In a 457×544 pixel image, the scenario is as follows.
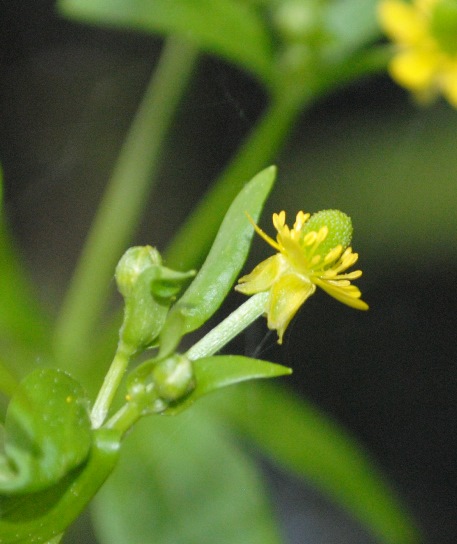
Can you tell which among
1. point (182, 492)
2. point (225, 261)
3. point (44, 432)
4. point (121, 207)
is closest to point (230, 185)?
point (121, 207)

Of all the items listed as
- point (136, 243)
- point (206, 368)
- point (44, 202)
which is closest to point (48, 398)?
point (206, 368)

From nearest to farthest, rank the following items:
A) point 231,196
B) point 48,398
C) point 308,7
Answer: point 48,398 → point 231,196 → point 308,7

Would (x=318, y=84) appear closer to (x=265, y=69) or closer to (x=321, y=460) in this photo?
(x=265, y=69)

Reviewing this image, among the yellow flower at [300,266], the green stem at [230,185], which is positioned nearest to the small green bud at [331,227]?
the yellow flower at [300,266]

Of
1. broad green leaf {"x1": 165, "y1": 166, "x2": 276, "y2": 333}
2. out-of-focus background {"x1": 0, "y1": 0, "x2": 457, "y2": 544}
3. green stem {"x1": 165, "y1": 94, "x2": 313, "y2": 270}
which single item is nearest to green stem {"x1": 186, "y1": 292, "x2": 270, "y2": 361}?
broad green leaf {"x1": 165, "y1": 166, "x2": 276, "y2": 333}

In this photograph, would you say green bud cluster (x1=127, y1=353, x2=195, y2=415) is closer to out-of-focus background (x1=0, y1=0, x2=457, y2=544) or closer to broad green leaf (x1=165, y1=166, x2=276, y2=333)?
broad green leaf (x1=165, y1=166, x2=276, y2=333)

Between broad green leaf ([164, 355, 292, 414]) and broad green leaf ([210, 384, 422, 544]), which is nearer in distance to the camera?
broad green leaf ([164, 355, 292, 414])

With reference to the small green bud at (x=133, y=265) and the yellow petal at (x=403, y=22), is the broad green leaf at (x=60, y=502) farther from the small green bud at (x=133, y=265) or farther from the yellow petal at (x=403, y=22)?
the yellow petal at (x=403, y=22)
